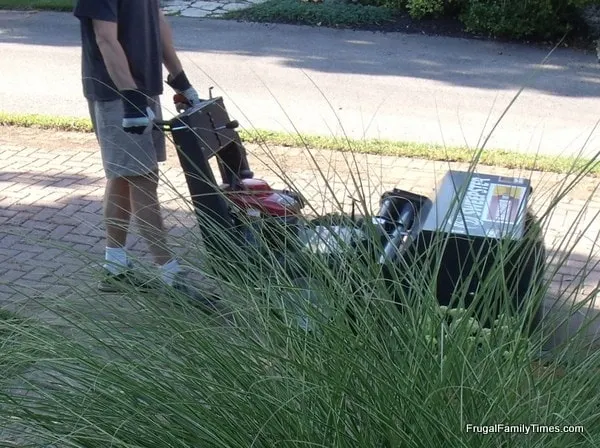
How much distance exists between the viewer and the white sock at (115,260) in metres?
2.35

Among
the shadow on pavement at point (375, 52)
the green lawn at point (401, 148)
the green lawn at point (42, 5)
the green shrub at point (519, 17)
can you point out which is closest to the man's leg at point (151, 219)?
the green lawn at point (401, 148)

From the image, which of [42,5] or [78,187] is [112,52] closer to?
[78,187]

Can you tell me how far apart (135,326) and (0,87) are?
316 inches

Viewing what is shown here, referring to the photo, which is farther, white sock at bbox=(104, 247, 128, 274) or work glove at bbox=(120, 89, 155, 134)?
work glove at bbox=(120, 89, 155, 134)

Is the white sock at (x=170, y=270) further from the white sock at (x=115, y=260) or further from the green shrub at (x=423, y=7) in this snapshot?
the green shrub at (x=423, y=7)

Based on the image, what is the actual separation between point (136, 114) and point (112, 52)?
409 millimetres

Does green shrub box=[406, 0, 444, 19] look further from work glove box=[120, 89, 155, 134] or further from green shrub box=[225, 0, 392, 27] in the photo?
work glove box=[120, 89, 155, 134]

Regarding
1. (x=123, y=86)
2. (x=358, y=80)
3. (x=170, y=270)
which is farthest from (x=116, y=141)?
(x=358, y=80)

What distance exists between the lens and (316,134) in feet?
24.9

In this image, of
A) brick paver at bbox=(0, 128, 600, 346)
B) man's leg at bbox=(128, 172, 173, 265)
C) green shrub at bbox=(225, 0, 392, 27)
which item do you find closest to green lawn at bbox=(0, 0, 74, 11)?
green shrub at bbox=(225, 0, 392, 27)

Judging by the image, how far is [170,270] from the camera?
2.58 m

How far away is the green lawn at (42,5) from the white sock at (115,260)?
454 inches

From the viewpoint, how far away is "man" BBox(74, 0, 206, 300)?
13.5ft

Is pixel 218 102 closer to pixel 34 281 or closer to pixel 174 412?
pixel 34 281
